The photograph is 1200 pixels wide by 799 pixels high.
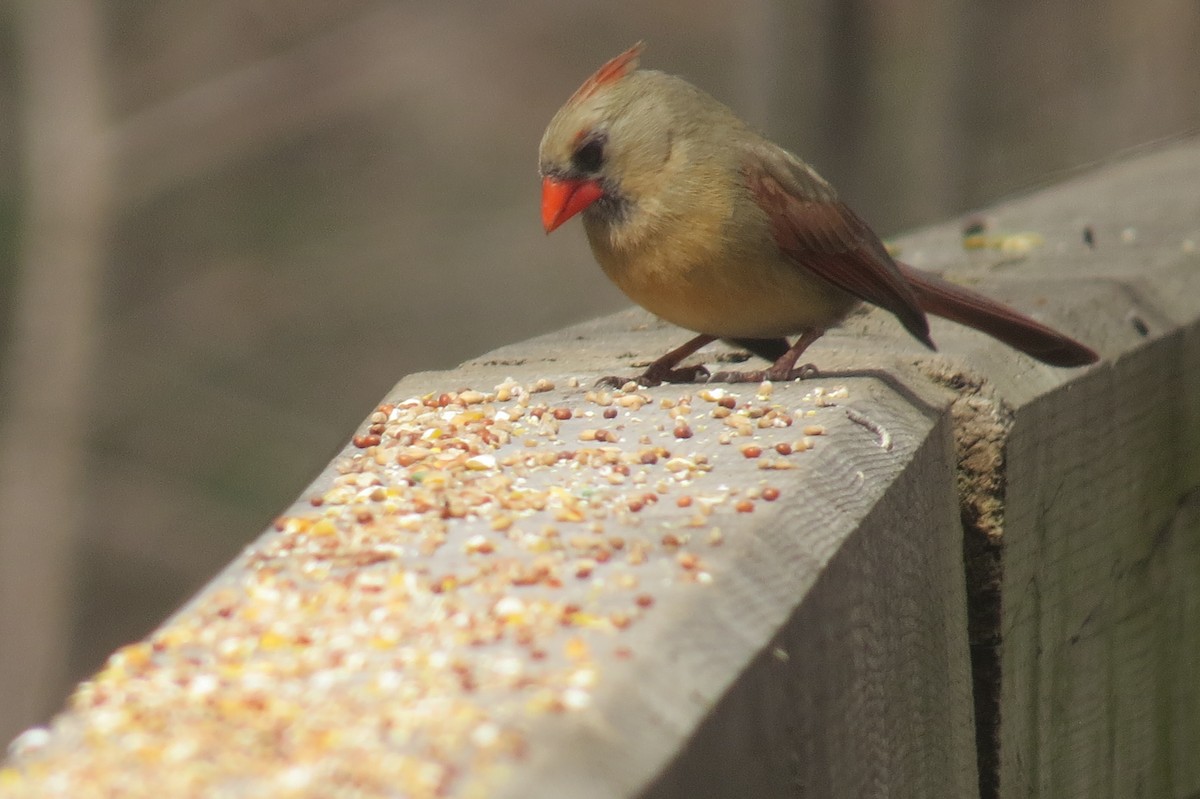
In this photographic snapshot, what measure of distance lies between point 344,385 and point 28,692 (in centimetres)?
319

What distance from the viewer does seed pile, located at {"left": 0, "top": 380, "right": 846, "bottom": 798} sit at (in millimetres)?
1182

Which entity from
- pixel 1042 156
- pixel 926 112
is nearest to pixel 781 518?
pixel 926 112

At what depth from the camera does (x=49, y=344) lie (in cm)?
1028

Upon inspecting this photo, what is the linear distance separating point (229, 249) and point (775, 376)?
A: 9574mm

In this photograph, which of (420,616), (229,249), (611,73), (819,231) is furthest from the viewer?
(229,249)

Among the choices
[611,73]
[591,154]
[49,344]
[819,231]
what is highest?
[611,73]

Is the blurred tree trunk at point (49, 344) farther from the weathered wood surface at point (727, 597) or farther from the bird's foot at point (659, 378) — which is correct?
the bird's foot at point (659, 378)

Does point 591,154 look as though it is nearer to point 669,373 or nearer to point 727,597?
point 669,373

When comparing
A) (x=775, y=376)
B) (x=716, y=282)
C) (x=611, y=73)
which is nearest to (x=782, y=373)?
(x=775, y=376)

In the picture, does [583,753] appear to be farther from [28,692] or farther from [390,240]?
[390,240]

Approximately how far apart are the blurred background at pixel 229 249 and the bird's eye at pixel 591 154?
6.17m

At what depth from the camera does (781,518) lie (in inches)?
66.9

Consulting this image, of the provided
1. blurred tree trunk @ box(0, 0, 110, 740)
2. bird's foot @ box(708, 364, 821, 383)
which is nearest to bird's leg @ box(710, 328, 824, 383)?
bird's foot @ box(708, 364, 821, 383)

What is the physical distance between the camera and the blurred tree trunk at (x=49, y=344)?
9.96m
